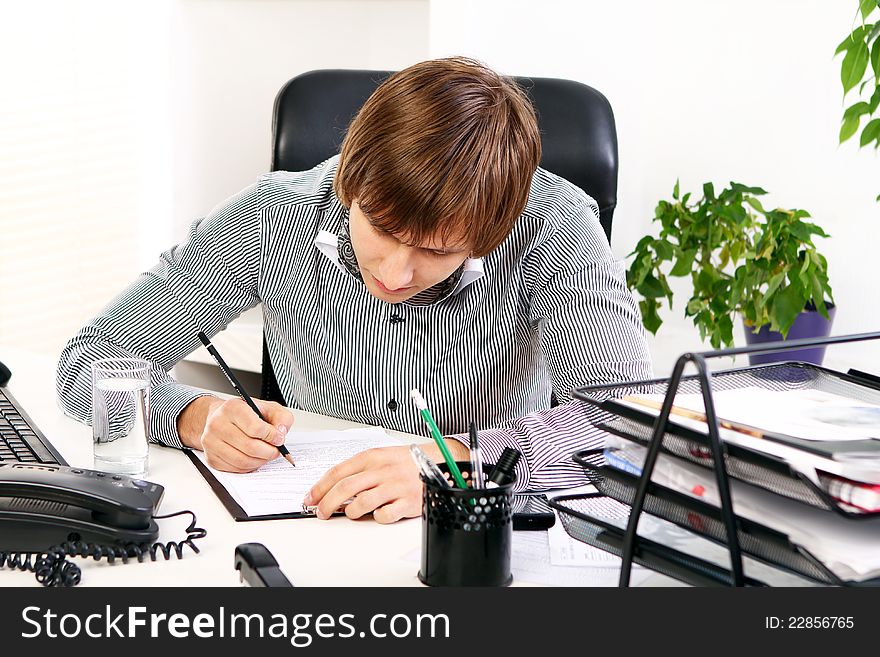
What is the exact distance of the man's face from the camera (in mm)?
1104

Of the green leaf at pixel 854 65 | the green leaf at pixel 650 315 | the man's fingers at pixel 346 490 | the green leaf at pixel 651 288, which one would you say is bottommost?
the green leaf at pixel 650 315

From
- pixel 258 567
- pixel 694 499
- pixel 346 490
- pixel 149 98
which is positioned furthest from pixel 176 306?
pixel 149 98

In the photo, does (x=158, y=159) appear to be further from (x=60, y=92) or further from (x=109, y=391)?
(x=109, y=391)

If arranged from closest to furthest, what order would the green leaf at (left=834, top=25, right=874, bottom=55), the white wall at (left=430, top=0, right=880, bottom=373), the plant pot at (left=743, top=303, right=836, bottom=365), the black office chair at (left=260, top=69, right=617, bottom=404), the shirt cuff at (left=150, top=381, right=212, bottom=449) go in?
the shirt cuff at (left=150, top=381, right=212, bottom=449), the black office chair at (left=260, top=69, right=617, bottom=404), the green leaf at (left=834, top=25, right=874, bottom=55), the plant pot at (left=743, top=303, right=836, bottom=365), the white wall at (left=430, top=0, right=880, bottom=373)

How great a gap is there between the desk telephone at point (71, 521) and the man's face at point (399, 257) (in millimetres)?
388

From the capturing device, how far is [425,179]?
104 centimetres

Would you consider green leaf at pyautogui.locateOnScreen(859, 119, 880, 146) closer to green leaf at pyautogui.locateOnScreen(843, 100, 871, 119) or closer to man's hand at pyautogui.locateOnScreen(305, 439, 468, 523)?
green leaf at pyautogui.locateOnScreen(843, 100, 871, 119)

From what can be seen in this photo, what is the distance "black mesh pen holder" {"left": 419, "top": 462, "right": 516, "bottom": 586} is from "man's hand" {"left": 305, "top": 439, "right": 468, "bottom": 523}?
168 millimetres

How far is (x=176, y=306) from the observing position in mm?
1372

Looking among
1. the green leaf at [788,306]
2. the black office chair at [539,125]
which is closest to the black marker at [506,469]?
the black office chair at [539,125]

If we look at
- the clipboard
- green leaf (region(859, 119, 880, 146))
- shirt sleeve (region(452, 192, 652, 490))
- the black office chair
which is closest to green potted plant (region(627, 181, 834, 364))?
green leaf (region(859, 119, 880, 146))

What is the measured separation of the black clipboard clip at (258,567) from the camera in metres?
0.78

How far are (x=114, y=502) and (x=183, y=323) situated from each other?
1.79 ft

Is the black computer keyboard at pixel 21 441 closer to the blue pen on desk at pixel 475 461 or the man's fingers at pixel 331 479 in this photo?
the man's fingers at pixel 331 479
